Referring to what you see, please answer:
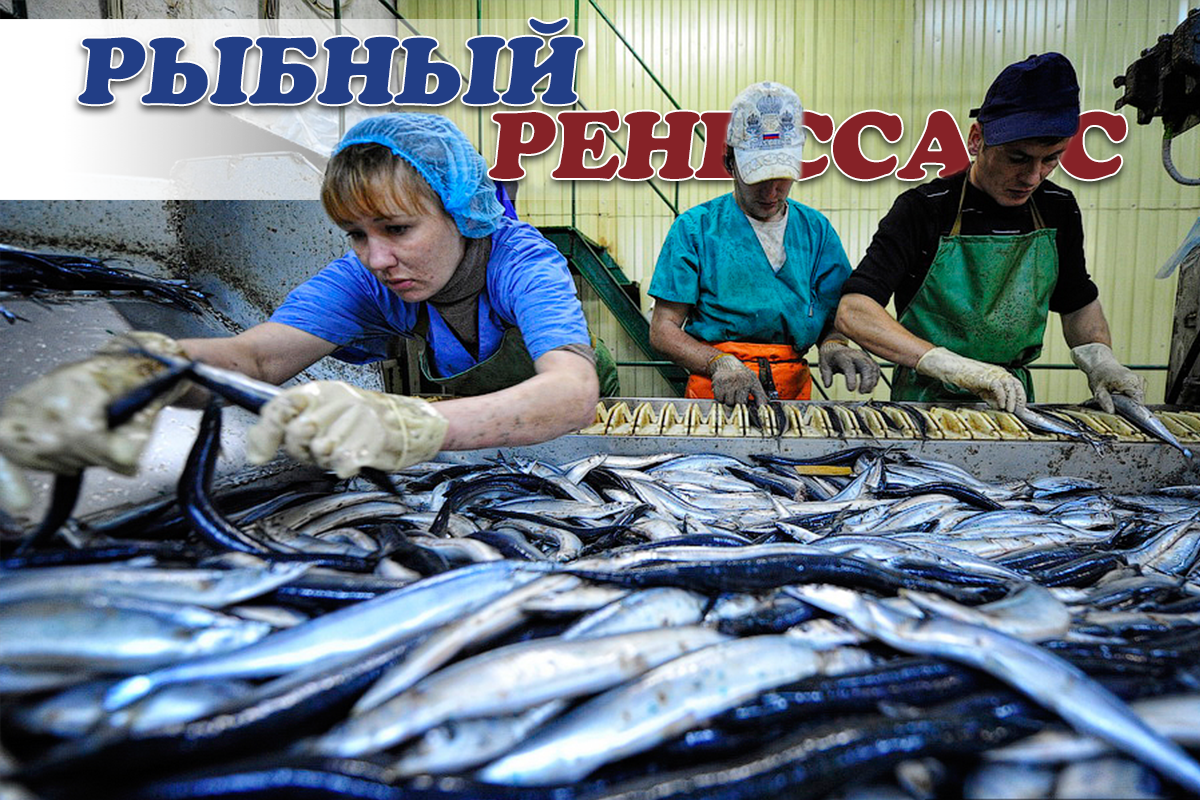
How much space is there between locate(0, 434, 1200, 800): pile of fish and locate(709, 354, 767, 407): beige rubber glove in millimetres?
1909

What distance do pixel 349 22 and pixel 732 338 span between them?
312 inches

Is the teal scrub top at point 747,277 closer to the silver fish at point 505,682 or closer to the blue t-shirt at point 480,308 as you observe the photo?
the blue t-shirt at point 480,308

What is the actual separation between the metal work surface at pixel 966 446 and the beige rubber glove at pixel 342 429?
1.40m

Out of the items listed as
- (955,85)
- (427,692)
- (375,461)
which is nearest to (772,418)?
(375,461)

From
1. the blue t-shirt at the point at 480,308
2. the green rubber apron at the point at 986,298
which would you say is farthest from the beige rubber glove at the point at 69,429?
the green rubber apron at the point at 986,298

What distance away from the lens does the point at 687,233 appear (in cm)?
438

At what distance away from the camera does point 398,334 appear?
2.92 meters

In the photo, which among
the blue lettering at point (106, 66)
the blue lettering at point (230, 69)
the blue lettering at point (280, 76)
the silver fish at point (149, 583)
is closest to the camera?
the silver fish at point (149, 583)

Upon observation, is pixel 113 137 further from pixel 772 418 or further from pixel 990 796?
pixel 990 796

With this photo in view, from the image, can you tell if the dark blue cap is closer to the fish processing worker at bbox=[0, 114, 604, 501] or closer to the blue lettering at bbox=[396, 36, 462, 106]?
the fish processing worker at bbox=[0, 114, 604, 501]

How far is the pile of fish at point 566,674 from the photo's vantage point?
0.89 m

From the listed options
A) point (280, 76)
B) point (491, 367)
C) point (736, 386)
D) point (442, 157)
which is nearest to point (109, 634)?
point (442, 157)

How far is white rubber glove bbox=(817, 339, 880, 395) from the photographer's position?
379cm

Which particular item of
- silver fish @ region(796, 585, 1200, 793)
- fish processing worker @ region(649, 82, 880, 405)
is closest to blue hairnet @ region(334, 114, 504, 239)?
silver fish @ region(796, 585, 1200, 793)
